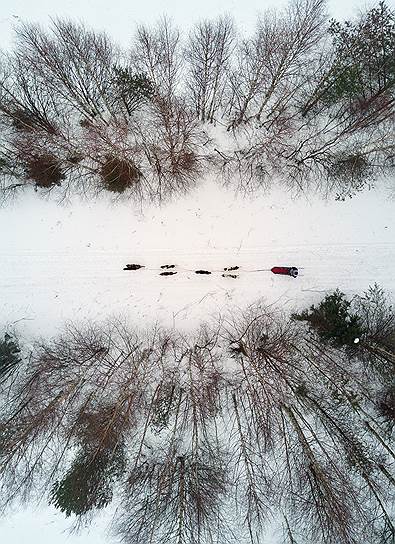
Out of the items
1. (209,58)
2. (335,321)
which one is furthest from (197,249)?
(209,58)

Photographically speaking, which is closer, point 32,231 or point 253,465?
point 253,465

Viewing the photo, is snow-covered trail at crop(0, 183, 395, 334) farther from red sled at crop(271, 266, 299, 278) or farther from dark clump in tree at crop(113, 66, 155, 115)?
dark clump in tree at crop(113, 66, 155, 115)

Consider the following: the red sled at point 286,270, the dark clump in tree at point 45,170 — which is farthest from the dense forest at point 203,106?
the red sled at point 286,270

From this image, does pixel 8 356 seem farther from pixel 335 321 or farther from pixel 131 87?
pixel 335 321

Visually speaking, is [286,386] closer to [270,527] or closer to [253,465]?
[253,465]

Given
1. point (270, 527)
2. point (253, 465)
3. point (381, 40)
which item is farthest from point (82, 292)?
point (381, 40)

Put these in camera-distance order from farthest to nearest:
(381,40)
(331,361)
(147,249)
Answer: (147,249), (331,361), (381,40)
